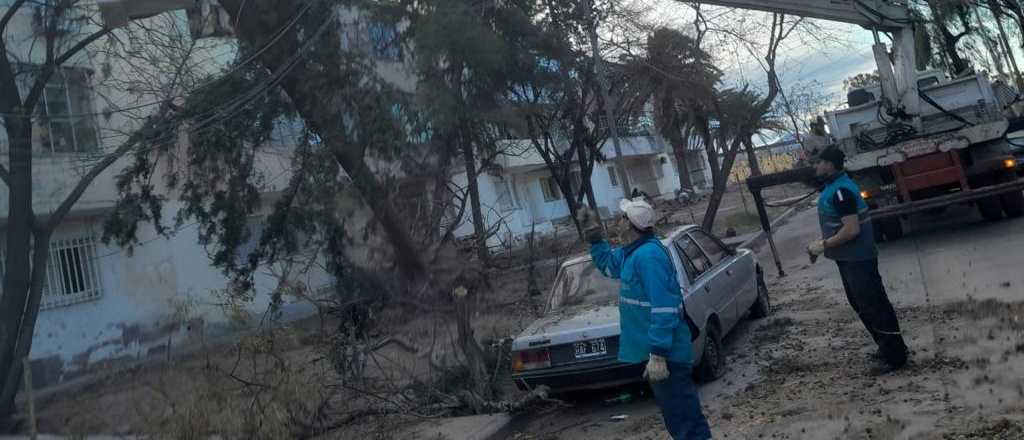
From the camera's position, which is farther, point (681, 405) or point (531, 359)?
point (531, 359)

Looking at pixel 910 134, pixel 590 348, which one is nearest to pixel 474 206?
pixel 590 348

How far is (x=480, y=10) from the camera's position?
12898 millimetres

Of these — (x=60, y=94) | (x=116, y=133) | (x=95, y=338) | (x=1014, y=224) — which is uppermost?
(x=60, y=94)

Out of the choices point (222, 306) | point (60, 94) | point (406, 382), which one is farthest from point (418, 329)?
point (60, 94)

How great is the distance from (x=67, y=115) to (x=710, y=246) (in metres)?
8.14

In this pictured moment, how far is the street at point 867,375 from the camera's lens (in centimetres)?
488

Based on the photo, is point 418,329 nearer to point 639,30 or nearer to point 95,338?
point 95,338

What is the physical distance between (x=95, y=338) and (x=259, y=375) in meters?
3.30

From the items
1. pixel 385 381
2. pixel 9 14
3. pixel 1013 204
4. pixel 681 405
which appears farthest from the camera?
pixel 1013 204

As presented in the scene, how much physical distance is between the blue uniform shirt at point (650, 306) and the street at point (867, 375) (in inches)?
51.3

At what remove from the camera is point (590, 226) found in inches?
198

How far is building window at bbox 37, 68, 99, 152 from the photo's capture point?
10031 mm

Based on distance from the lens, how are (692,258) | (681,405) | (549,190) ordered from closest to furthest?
(681,405)
(692,258)
(549,190)

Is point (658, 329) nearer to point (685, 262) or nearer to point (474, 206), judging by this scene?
point (685, 262)
